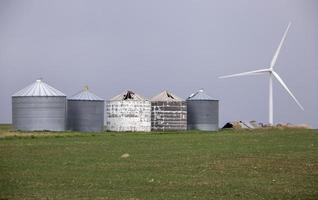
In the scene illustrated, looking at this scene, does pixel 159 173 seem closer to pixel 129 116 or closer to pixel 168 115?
pixel 129 116

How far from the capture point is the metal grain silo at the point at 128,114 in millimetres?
78188

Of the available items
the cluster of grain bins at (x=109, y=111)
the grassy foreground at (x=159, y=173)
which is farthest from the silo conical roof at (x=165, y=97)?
the grassy foreground at (x=159, y=173)

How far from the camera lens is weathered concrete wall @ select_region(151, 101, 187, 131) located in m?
81.5

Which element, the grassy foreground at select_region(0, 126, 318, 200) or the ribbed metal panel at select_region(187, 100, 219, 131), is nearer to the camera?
the grassy foreground at select_region(0, 126, 318, 200)

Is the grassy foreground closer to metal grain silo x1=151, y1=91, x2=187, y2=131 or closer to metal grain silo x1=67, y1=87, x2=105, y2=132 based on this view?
metal grain silo x1=67, y1=87, x2=105, y2=132

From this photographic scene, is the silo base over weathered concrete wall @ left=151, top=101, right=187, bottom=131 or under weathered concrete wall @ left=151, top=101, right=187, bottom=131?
under

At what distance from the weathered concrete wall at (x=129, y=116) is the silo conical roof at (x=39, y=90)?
719 centimetres

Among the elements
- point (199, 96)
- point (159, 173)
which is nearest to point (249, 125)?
point (199, 96)

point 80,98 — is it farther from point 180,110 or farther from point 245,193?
point 245,193

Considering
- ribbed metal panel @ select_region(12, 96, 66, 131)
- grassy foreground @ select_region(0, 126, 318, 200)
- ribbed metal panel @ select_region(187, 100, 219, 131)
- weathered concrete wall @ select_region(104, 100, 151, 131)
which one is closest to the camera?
grassy foreground @ select_region(0, 126, 318, 200)

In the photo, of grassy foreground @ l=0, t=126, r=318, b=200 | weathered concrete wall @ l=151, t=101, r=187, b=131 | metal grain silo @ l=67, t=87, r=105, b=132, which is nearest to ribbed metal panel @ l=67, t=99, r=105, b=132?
metal grain silo @ l=67, t=87, r=105, b=132

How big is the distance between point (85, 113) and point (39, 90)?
19.3ft

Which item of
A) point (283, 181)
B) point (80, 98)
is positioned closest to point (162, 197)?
point (283, 181)

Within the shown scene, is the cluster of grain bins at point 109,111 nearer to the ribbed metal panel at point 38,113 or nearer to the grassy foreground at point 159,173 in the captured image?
the ribbed metal panel at point 38,113
